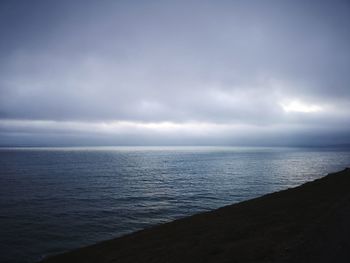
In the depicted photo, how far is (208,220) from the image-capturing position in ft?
78.0

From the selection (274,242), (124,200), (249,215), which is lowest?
(124,200)

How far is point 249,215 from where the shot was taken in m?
23.0

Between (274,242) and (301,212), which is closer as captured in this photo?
(274,242)

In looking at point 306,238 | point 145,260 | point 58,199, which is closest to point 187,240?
point 145,260

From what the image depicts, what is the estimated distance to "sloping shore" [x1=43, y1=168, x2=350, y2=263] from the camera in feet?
37.2

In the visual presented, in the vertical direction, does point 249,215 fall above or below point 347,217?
below

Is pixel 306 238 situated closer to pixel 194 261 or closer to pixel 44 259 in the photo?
pixel 194 261

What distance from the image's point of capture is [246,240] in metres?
14.6

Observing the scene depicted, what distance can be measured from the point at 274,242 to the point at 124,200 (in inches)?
1233

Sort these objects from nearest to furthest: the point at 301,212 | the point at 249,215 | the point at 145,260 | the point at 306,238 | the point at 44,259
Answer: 1. the point at 306,238
2. the point at 145,260
3. the point at 44,259
4. the point at 301,212
5. the point at 249,215

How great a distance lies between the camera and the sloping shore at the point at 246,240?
1133 cm

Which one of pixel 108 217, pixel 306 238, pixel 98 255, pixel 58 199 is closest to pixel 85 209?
pixel 108 217

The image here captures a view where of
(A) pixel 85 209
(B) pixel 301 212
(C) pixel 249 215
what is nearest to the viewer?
(B) pixel 301 212

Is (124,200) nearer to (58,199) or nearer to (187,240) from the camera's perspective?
(58,199)
